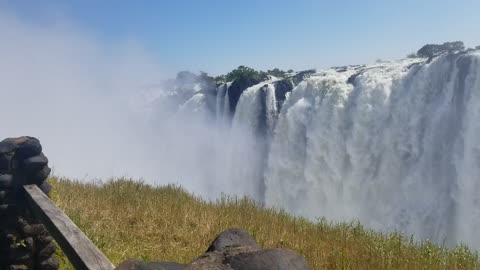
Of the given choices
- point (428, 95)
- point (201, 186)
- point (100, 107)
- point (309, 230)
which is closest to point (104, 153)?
point (100, 107)

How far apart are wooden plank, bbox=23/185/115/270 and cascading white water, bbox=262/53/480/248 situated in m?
10.7

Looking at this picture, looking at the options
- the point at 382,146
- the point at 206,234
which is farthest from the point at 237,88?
the point at 206,234

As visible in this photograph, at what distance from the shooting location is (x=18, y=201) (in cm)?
394

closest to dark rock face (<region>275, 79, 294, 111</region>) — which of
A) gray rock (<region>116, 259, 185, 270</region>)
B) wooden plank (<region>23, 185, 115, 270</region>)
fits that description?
wooden plank (<region>23, 185, 115, 270</region>)

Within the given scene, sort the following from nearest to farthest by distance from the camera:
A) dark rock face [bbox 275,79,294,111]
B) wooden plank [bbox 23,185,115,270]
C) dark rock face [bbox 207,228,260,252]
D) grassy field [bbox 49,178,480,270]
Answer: wooden plank [bbox 23,185,115,270], dark rock face [bbox 207,228,260,252], grassy field [bbox 49,178,480,270], dark rock face [bbox 275,79,294,111]

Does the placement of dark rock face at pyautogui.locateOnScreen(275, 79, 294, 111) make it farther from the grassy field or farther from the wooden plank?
the wooden plank

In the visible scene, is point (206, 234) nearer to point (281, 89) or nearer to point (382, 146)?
point (382, 146)

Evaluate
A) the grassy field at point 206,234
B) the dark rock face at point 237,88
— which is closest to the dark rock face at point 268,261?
the grassy field at point 206,234

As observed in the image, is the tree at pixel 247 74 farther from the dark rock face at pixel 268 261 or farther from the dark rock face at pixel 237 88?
the dark rock face at pixel 268 261

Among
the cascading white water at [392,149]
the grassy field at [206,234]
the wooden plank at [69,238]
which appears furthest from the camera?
the cascading white water at [392,149]

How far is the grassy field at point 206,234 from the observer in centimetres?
550

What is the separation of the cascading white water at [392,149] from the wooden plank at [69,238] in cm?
1074

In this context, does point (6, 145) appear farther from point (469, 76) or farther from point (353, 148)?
point (353, 148)

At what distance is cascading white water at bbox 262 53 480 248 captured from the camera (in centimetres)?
1661
